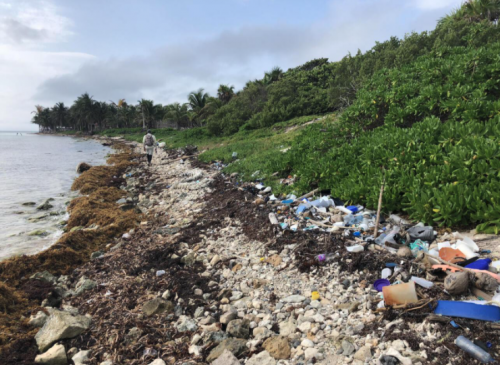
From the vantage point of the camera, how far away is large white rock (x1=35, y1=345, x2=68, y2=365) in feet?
9.59

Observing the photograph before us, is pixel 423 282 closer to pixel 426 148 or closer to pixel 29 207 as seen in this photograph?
pixel 426 148

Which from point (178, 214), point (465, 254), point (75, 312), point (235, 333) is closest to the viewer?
point (235, 333)

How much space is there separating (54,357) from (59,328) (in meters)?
0.36

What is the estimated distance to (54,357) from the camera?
9.64 ft

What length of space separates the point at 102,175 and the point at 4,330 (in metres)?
13.2

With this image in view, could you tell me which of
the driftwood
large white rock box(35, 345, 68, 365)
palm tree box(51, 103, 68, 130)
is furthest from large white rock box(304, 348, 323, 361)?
palm tree box(51, 103, 68, 130)

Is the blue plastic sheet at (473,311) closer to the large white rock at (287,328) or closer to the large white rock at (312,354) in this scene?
the large white rock at (312,354)

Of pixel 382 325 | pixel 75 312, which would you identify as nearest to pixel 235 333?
pixel 382 325

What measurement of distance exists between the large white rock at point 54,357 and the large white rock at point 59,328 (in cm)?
17

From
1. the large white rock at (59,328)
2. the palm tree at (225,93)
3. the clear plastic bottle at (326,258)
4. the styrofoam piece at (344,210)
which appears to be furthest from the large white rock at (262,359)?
the palm tree at (225,93)

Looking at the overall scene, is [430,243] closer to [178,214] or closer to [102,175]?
[178,214]

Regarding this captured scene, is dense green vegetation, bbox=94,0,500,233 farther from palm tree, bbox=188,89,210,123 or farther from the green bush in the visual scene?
palm tree, bbox=188,89,210,123

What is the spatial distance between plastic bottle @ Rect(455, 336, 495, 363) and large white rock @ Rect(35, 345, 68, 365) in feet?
12.2

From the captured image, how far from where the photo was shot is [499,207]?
330 centimetres
